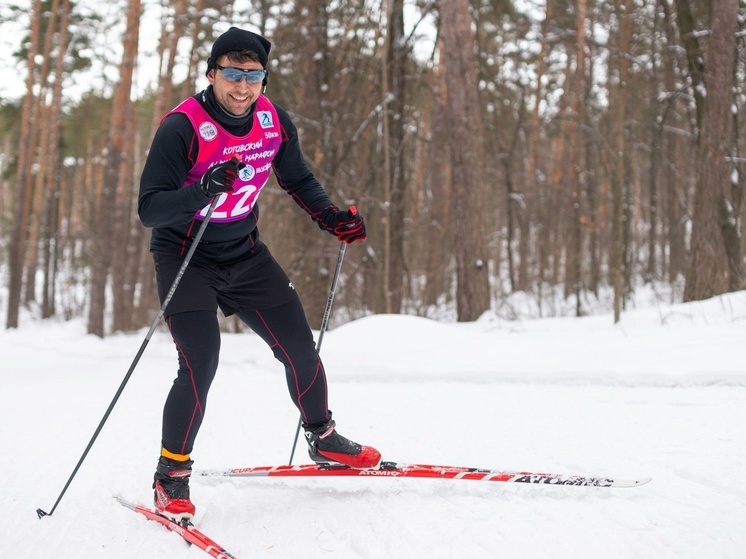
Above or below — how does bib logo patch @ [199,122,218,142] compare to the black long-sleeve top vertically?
above

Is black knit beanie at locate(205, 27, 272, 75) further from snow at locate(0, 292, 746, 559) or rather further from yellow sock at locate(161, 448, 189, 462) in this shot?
snow at locate(0, 292, 746, 559)

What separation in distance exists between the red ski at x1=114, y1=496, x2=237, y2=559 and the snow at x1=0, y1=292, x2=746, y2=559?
0.04m

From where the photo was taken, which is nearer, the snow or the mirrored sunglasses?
the snow

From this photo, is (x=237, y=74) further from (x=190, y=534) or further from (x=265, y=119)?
(x=190, y=534)

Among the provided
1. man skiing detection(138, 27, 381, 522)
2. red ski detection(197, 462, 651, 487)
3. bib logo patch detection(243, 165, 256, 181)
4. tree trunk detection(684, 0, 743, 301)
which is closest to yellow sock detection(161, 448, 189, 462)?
man skiing detection(138, 27, 381, 522)

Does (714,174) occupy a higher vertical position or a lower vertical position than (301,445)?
higher

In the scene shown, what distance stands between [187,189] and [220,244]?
48 cm

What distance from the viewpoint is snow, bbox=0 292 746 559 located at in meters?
2.41

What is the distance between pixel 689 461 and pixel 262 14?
36.4ft

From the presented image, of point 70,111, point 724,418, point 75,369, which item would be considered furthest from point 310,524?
point 70,111

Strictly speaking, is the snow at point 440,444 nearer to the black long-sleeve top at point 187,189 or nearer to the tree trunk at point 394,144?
the black long-sleeve top at point 187,189

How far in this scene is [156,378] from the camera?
250 inches

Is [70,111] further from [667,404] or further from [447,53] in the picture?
[667,404]

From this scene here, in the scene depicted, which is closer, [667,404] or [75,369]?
[667,404]
